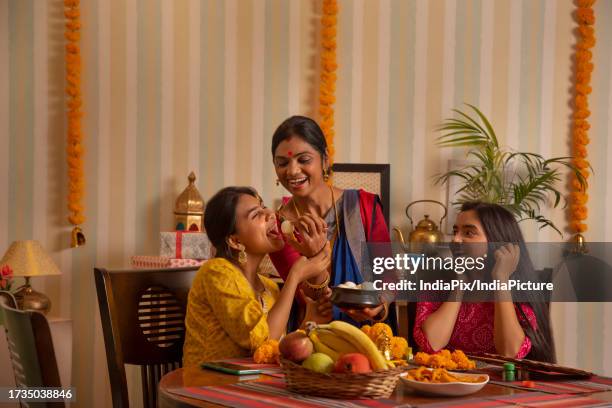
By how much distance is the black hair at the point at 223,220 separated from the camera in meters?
2.73

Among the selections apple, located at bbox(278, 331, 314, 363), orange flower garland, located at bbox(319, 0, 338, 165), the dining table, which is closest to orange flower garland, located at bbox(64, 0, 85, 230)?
orange flower garland, located at bbox(319, 0, 338, 165)

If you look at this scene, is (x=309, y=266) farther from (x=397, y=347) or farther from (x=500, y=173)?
(x=500, y=173)

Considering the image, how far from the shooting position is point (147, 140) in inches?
193

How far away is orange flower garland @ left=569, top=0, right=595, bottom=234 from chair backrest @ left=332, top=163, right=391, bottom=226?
1106 millimetres

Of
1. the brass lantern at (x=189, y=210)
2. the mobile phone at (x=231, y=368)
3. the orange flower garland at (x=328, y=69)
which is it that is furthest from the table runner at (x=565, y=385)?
the orange flower garland at (x=328, y=69)

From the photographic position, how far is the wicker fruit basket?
1.79 metres

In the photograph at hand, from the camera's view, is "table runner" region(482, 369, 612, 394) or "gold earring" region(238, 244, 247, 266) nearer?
"table runner" region(482, 369, 612, 394)

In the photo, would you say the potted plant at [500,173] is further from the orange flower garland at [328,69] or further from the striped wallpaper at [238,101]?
the orange flower garland at [328,69]

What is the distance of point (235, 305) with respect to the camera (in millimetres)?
2527

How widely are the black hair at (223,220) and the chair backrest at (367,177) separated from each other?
7.25ft

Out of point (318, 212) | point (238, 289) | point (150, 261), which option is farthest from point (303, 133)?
point (150, 261)

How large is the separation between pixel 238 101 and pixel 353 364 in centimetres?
334

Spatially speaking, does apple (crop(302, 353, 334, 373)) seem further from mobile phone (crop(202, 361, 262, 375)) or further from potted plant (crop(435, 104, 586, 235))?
potted plant (crop(435, 104, 586, 235))

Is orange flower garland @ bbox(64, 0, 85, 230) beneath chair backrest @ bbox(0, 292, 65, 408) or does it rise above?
above
